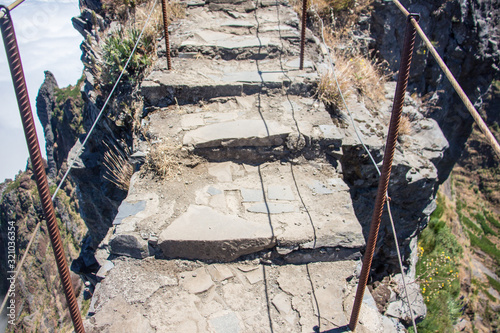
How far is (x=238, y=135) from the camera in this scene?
356cm

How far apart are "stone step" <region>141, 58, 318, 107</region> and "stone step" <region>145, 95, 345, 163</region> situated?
0.90 feet

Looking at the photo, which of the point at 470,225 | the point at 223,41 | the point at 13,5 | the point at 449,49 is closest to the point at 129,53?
the point at 223,41

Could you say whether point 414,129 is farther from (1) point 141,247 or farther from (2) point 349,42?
(1) point 141,247

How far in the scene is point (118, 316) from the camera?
232 cm

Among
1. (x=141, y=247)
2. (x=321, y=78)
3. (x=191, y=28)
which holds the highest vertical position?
(x=191, y=28)

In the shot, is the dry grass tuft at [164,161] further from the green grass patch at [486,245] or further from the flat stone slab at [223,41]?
the green grass patch at [486,245]

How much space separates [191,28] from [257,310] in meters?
4.50

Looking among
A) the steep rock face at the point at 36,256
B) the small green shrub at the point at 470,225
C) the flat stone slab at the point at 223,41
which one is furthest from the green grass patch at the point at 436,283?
the steep rock face at the point at 36,256

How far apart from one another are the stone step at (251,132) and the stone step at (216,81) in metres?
0.27

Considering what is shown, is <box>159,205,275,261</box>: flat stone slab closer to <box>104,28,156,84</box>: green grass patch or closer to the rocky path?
the rocky path

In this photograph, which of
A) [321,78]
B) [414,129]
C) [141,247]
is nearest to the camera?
[141,247]

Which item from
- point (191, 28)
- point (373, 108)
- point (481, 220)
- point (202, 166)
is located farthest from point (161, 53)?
point (481, 220)

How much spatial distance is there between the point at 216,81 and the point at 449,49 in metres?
9.08

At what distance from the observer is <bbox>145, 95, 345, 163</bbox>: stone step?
3561mm
